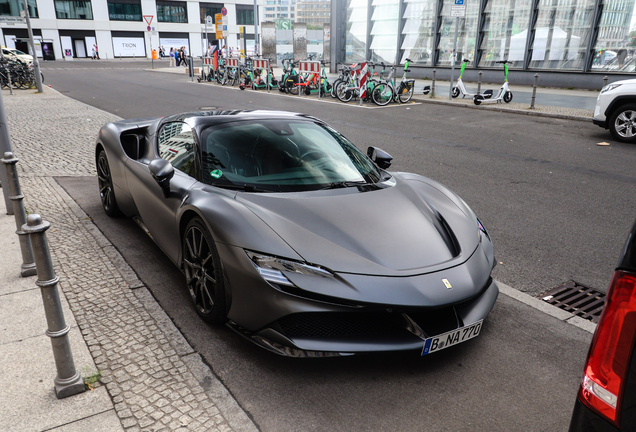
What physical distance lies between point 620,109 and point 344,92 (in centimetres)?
963

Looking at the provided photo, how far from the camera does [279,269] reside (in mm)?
2672

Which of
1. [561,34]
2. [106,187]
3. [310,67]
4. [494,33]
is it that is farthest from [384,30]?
[106,187]

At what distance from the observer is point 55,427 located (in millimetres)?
2344

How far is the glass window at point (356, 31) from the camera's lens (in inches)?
1148

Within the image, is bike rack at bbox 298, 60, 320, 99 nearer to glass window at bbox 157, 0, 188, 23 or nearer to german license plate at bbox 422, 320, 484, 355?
german license plate at bbox 422, 320, 484, 355

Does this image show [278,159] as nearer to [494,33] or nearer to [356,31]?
[494,33]

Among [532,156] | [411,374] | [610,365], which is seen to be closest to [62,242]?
[411,374]

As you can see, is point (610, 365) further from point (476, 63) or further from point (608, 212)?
point (476, 63)

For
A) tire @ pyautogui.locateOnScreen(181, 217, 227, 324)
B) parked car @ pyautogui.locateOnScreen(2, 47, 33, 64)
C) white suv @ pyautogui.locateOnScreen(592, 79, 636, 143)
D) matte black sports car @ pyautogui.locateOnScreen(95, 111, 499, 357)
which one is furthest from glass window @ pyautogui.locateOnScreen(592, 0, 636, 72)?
parked car @ pyautogui.locateOnScreen(2, 47, 33, 64)

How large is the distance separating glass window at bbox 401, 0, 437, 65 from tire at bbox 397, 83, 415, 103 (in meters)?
9.72

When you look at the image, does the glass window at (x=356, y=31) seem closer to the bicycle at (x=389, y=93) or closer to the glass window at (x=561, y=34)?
the glass window at (x=561, y=34)

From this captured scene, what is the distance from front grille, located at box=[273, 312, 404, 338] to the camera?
258 cm

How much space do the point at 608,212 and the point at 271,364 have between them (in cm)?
466

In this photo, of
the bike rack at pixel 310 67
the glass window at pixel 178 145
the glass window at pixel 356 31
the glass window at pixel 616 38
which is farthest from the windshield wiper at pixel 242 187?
the glass window at pixel 356 31
